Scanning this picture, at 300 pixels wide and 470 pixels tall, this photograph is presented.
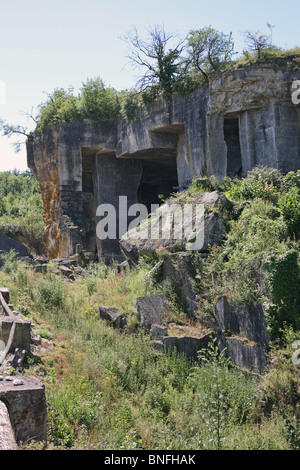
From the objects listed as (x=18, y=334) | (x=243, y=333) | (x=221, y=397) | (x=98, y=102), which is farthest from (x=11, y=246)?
(x=221, y=397)

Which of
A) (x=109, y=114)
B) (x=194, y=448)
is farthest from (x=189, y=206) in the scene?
(x=109, y=114)

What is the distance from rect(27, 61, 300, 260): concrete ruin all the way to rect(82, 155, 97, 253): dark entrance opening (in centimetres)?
4

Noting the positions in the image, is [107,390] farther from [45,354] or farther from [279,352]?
[279,352]

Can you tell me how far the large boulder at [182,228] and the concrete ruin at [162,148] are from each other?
344cm

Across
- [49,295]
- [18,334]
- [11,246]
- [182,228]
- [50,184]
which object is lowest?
[18,334]

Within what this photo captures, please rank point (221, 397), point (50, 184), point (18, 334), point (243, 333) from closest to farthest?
1. point (221, 397)
2. point (18, 334)
3. point (243, 333)
4. point (50, 184)

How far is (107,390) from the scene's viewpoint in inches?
297

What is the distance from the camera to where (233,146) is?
1566 cm

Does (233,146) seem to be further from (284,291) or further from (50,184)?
(284,291)

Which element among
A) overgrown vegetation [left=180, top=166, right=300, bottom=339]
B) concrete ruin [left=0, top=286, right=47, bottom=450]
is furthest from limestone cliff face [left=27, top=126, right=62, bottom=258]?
concrete ruin [left=0, top=286, right=47, bottom=450]

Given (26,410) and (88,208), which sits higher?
(88,208)

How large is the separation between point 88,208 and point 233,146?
7391 mm

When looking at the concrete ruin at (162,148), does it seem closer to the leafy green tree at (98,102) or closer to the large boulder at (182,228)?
the leafy green tree at (98,102)

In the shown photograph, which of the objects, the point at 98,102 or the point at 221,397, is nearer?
the point at 221,397
